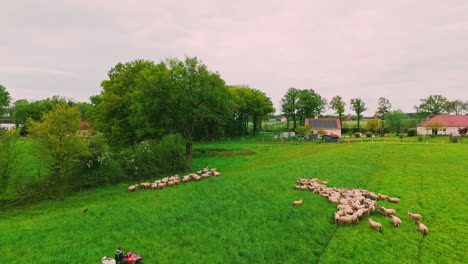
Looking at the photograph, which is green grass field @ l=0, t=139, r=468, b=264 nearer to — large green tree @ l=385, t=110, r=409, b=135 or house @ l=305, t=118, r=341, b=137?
house @ l=305, t=118, r=341, b=137

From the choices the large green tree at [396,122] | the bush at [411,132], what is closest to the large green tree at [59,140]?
the bush at [411,132]

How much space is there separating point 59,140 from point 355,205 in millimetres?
22658

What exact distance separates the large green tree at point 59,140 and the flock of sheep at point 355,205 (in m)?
18.7

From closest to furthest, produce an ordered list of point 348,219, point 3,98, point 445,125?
Result: point 348,219 < point 3,98 < point 445,125

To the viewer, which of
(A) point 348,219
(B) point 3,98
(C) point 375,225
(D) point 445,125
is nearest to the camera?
(C) point 375,225

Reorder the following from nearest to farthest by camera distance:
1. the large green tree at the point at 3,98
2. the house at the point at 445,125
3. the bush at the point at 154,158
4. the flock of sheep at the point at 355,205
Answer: the flock of sheep at the point at 355,205, the bush at the point at 154,158, the large green tree at the point at 3,98, the house at the point at 445,125

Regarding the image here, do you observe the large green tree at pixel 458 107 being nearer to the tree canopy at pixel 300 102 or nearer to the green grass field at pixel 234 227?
the tree canopy at pixel 300 102

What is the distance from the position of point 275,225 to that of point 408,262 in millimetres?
5447

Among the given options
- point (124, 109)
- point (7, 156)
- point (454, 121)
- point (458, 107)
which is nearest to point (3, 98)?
point (124, 109)

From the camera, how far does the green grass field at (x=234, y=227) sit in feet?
29.2

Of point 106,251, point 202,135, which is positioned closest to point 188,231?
point 106,251

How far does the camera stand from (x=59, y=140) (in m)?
17.9

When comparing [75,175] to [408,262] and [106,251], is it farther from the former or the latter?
[408,262]

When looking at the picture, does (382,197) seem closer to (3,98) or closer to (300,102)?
(300,102)
